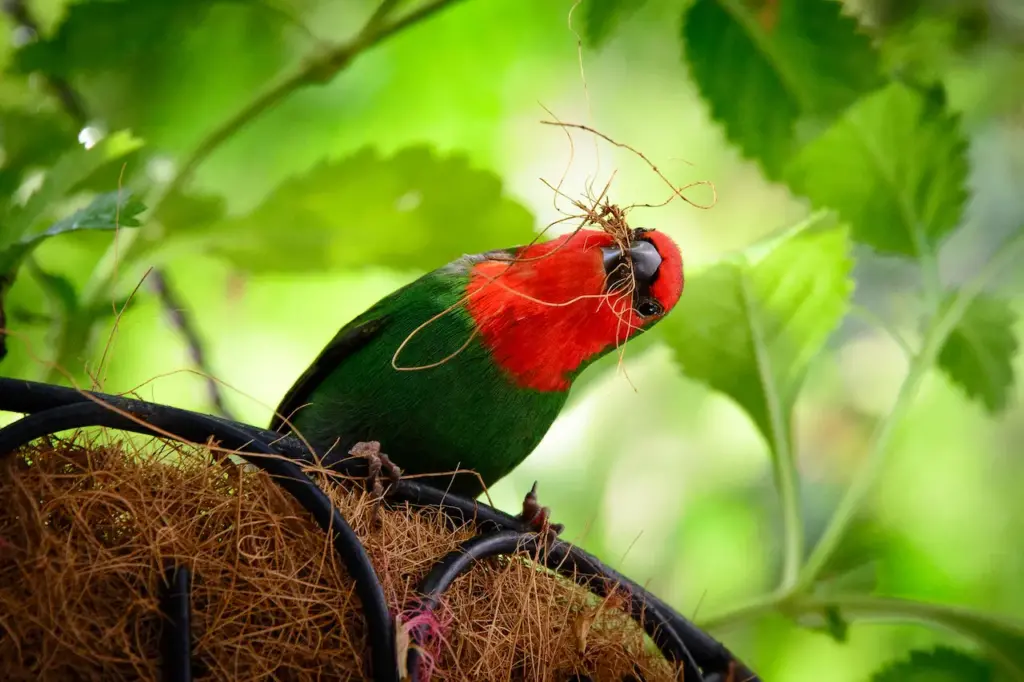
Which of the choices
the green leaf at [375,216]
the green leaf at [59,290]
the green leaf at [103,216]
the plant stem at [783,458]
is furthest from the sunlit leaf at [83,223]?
the plant stem at [783,458]

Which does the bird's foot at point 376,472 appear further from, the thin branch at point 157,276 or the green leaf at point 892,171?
the green leaf at point 892,171

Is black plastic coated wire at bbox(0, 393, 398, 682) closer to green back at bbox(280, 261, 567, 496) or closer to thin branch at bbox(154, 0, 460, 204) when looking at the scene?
green back at bbox(280, 261, 567, 496)

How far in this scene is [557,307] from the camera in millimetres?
1283

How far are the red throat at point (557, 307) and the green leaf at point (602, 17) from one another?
1.54 feet

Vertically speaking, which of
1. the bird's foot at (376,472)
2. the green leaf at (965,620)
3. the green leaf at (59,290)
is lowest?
the green leaf at (965,620)

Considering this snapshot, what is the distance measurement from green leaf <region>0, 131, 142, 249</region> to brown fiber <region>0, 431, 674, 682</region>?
1.98ft

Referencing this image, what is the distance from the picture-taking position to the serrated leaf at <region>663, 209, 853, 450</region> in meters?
1.65

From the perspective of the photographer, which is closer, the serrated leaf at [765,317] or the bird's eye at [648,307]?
the bird's eye at [648,307]

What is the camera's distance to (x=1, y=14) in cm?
191

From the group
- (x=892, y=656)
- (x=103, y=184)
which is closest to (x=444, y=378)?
(x=103, y=184)

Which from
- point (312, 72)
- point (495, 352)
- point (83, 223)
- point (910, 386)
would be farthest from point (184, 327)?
point (910, 386)

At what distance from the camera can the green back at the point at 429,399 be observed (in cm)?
128

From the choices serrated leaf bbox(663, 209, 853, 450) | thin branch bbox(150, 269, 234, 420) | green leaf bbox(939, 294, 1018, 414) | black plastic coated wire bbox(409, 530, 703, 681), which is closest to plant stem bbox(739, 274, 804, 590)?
serrated leaf bbox(663, 209, 853, 450)

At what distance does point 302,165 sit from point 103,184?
3.56 ft
